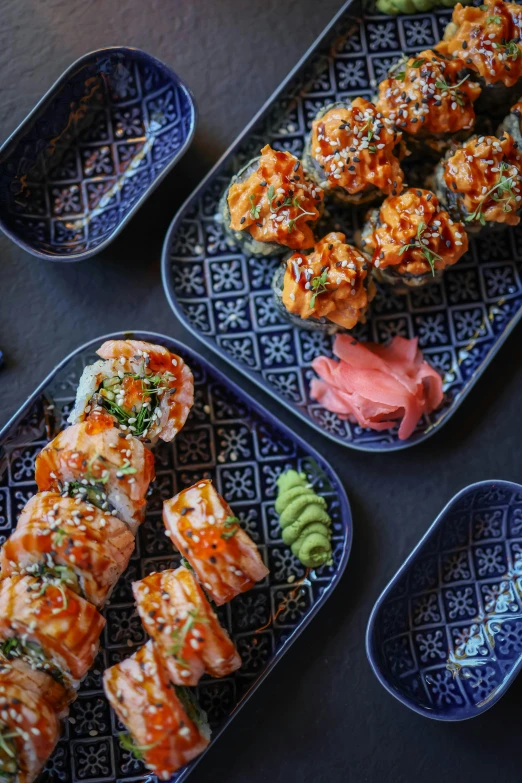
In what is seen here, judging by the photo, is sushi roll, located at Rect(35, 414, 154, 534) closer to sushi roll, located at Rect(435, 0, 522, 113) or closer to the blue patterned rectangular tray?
the blue patterned rectangular tray

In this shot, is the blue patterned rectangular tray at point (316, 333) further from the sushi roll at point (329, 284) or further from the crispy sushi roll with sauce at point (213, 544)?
the crispy sushi roll with sauce at point (213, 544)

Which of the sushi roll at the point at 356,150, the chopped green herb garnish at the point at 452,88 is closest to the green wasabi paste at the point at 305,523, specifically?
the sushi roll at the point at 356,150

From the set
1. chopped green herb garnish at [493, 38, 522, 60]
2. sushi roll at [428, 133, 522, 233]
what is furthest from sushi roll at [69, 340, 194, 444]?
chopped green herb garnish at [493, 38, 522, 60]

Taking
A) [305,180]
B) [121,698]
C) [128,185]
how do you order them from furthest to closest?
[128,185] → [305,180] → [121,698]

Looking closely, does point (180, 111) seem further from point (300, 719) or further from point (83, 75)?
point (300, 719)

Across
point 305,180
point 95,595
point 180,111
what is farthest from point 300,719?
point 180,111

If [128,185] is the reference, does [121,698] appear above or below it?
below

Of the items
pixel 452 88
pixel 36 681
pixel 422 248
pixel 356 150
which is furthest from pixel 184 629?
pixel 452 88
